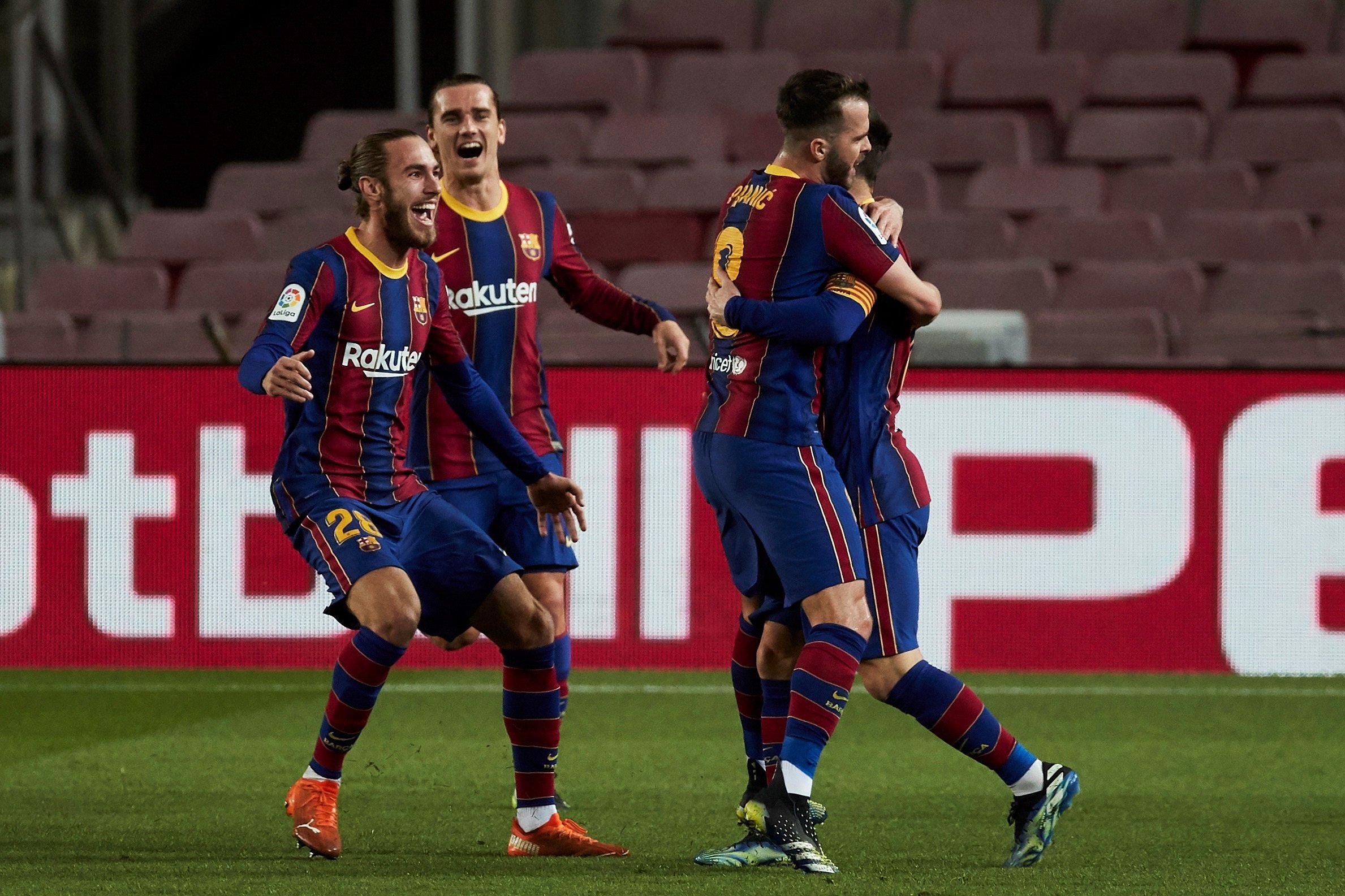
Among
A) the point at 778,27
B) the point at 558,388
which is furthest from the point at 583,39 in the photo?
the point at 558,388

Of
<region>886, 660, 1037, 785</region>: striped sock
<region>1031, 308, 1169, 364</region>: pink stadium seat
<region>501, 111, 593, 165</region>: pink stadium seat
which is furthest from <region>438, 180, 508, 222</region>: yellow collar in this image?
<region>501, 111, 593, 165</region>: pink stadium seat

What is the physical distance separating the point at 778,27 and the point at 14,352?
587cm

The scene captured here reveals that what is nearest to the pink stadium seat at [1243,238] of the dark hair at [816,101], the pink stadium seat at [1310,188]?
the pink stadium seat at [1310,188]

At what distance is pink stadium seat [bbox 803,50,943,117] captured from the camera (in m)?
12.9

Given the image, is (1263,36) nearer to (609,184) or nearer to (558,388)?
→ (609,184)

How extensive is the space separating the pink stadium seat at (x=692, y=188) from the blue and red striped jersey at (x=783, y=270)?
24.3ft

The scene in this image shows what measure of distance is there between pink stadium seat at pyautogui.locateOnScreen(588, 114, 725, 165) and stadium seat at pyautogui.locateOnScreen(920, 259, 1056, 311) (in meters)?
2.21

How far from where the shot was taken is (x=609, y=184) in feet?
39.9

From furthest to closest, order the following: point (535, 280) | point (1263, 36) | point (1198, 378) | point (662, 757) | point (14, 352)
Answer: point (1263, 36) → point (14, 352) → point (1198, 378) → point (662, 757) → point (535, 280)

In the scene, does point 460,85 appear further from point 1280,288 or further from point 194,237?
point 194,237

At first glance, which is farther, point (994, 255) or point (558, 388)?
point (994, 255)

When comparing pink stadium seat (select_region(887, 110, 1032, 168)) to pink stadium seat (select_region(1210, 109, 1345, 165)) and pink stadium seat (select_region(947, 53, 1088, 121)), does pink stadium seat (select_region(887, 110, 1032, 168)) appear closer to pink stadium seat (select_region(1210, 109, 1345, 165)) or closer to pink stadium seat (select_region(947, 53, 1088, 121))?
pink stadium seat (select_region(947, 53, 1088, 121))

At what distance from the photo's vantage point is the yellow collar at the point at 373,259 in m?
4.84

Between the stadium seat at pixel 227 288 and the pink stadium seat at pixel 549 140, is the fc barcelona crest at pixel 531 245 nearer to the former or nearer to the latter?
the stadium seat at pixel 227 288
